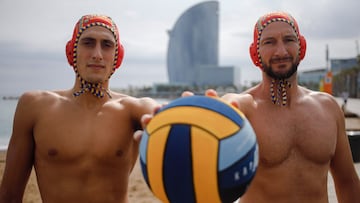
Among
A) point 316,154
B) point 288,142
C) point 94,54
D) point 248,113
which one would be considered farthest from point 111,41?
point 316,154

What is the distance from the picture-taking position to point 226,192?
70.5 inches

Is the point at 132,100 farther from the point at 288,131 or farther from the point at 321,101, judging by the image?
the point at 321,101

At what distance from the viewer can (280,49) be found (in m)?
2.71

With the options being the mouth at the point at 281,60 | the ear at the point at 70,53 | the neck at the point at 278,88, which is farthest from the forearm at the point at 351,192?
the ear at the point at 70,53

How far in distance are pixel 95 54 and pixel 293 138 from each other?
70.2 inches

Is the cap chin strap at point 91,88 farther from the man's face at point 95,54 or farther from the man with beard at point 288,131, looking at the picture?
the man with beard at point 288,131

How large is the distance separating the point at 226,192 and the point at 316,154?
4.46 ft

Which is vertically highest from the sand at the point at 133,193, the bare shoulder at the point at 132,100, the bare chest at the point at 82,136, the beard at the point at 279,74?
the beard at the point at 279,74

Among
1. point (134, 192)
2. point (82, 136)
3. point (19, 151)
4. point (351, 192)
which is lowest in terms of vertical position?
point (134, 192)

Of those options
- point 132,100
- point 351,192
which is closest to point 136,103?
point 132,100

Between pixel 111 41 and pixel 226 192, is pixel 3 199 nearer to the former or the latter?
pixel 111 41

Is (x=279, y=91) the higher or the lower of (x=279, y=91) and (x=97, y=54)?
the lower

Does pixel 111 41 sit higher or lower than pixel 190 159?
higher

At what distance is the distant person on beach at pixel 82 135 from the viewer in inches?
103
